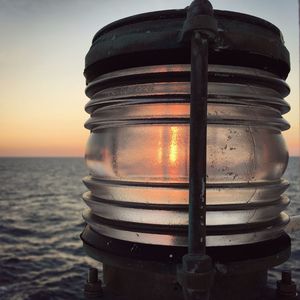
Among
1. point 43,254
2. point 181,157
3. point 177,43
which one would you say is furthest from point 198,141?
point 43,254

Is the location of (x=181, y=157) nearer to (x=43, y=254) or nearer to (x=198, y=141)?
(x=198, y=141)

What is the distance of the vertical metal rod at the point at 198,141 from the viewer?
0.97m

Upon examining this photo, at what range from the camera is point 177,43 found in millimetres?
1073

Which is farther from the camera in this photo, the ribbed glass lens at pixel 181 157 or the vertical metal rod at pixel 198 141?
the ribbed glass lens at pixel 181 157

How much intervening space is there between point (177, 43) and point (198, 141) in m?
0.28

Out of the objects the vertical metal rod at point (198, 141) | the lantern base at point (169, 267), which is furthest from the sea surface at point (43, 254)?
the vertical metal rod at point (198, 141)

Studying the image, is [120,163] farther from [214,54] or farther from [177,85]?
[214,54]

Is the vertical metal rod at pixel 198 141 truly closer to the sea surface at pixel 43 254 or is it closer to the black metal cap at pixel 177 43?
the black metal cap at pixel 177 43

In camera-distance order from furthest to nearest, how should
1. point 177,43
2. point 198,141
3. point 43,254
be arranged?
Answer: point 43,254
point 177,43
point 198,141

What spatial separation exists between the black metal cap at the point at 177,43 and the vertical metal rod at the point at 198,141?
11 centimetres

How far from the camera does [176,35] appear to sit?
3.53 ft

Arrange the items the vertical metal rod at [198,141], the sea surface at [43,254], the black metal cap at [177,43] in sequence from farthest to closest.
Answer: the sea surface at [43,254], the black metal cap at [177,43], the vertical metal rod at [198,141]

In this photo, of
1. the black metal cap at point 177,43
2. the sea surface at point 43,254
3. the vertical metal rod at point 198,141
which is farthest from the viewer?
the sea surface at point 43,254

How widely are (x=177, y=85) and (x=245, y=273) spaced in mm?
585
